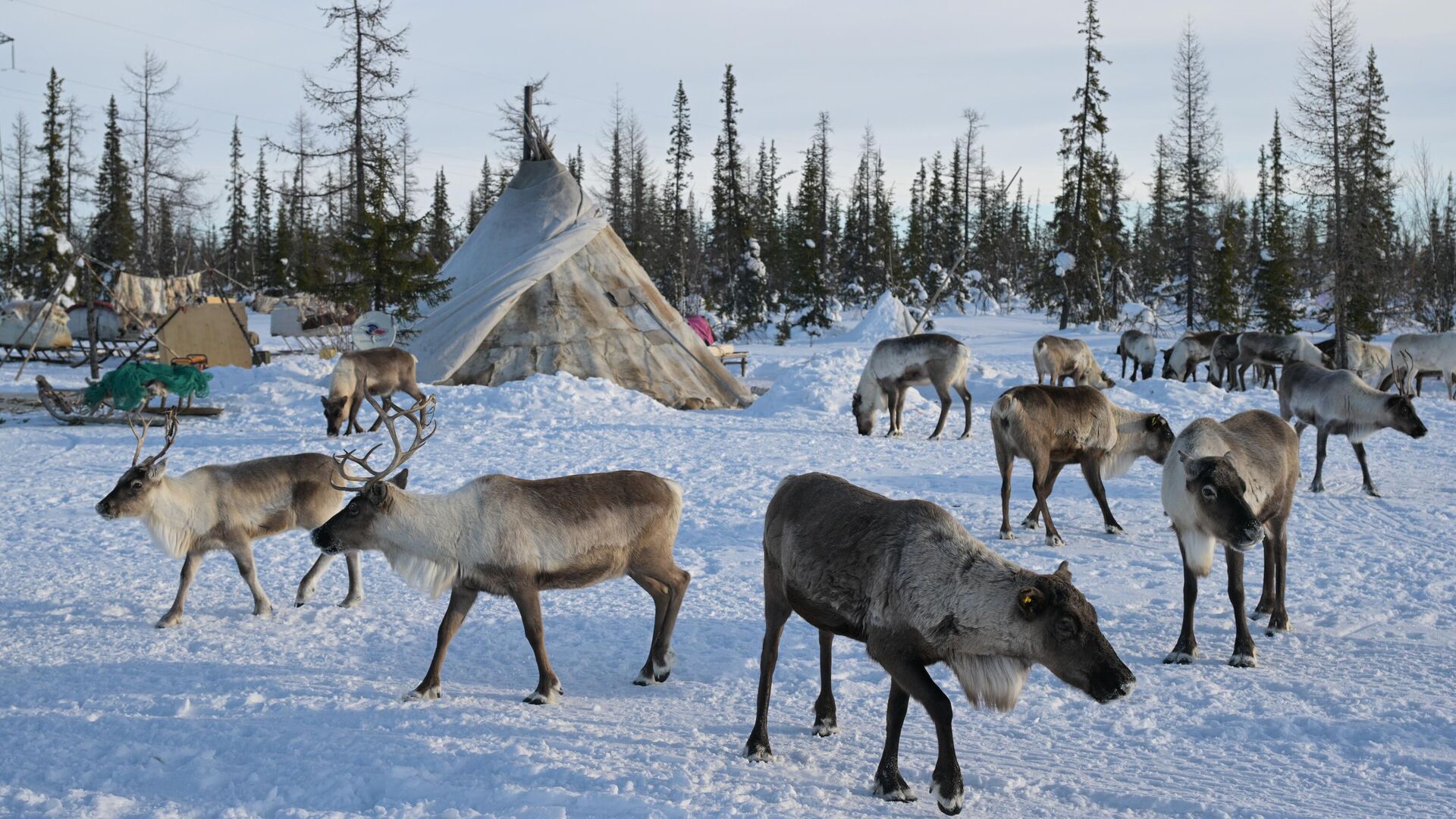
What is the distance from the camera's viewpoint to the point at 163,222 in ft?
158

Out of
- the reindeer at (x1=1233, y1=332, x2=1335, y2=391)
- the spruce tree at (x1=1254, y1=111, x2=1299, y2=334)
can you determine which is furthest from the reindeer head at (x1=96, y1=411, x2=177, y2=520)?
the spruce tree at (x1=1254, y1=111, x2=1299, y2=334)

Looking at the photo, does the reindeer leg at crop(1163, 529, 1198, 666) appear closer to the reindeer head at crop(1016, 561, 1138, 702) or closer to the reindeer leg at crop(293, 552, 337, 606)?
the reindeer head at crop(1016, 561, 1138, 702)

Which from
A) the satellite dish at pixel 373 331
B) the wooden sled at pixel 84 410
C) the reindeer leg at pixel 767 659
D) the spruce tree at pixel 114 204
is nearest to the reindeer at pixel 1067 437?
the reindeer leg at pixel 767 659

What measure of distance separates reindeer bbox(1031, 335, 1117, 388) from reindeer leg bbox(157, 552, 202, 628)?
1615cm

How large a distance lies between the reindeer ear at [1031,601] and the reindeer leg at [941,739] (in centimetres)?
48

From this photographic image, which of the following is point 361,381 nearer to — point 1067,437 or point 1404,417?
point 1067,437

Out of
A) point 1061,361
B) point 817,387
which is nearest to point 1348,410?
point 1061,361

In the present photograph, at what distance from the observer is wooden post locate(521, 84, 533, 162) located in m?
21.2

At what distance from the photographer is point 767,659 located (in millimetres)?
4762

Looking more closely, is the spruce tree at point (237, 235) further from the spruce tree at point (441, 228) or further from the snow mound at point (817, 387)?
the snow mound at point (817, 387)

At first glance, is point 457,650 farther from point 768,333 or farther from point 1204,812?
point 768,333

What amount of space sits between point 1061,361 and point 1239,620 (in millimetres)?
14657

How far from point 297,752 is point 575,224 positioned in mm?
16334

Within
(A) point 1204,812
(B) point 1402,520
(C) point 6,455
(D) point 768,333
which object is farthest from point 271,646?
(D) point 768,333
